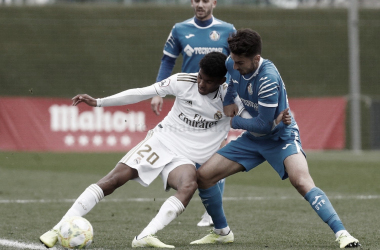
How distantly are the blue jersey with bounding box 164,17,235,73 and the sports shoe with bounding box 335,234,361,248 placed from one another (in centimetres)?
274

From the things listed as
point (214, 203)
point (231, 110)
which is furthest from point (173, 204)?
point (231, 110)

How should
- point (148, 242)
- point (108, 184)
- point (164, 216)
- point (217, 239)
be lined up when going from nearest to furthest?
point (148, 242) → point (164, 216) → point (108, 184) → point (217, 239)

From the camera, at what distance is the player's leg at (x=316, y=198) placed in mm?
4969

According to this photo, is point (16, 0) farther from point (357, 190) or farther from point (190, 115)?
point (190, 115)

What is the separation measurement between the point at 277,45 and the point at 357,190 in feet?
59.7

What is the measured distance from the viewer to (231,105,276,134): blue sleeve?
17.2ft

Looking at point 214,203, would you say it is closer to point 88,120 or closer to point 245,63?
point 245,63

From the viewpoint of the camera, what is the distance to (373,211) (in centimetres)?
736

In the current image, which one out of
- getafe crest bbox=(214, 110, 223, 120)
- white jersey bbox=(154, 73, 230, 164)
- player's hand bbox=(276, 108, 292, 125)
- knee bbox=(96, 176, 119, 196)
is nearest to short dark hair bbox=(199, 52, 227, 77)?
white jersey bbox=(154, 73, 230, 164)

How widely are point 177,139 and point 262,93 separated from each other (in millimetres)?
923

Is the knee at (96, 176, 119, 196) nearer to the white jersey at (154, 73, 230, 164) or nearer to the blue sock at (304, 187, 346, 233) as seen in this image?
the white jersey at (154, 73, 230, 164)

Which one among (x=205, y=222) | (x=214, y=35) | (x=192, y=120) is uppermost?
(x=214, y=35)

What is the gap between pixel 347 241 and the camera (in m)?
4.90

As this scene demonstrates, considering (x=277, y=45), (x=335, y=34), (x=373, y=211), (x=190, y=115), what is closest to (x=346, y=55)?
(x=335, y=34)
